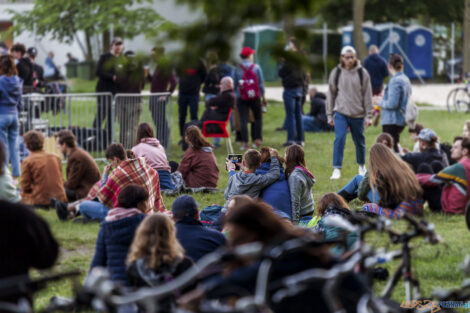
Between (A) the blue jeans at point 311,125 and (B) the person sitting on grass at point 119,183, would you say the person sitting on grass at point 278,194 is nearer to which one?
(B) the person sitting on grass at point 119,183

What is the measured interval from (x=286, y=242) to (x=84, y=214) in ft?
21.0

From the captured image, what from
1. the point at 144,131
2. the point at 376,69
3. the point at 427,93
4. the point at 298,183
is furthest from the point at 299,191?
the point at 427,93

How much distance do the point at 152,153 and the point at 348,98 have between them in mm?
3016

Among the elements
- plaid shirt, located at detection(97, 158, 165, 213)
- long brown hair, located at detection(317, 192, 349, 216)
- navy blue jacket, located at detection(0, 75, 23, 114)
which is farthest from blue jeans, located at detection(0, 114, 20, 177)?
long brown hair, located at detection(317, 192, 349, 216)

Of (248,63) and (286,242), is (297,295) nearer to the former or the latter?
(286,242)

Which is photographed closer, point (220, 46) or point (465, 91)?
point (220, 46)

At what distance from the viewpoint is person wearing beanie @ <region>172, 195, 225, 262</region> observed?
659 centimetres

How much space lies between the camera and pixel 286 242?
4094 mm

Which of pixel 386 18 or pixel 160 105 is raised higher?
pixel 386 18

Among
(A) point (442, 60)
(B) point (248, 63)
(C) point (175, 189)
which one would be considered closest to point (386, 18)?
(A) point (442, 60)

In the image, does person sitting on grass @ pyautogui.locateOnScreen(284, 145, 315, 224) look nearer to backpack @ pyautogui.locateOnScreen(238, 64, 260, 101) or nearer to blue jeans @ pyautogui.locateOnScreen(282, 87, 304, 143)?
backpack @ pyautogui.locateOnScreen(238, 64, 260, 101)

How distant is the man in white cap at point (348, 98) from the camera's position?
40.8 feet

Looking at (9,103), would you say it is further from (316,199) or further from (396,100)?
(396,100)

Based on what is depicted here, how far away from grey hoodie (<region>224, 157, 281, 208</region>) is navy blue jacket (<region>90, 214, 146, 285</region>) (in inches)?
103
